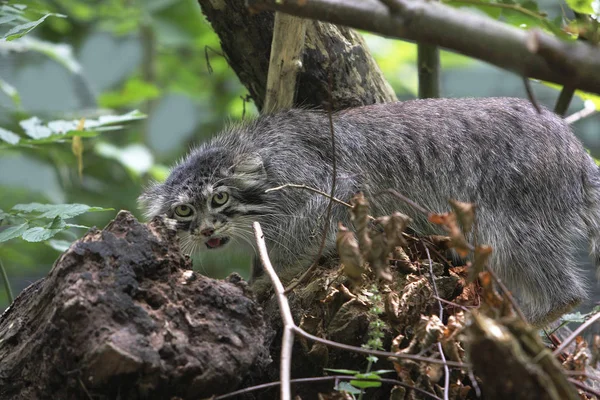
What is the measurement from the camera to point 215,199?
13.5 ft

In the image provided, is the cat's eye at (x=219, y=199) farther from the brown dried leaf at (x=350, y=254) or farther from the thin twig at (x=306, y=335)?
the brown dried leaf at (x=350, y=254)

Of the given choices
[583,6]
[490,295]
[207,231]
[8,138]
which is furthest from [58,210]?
[583,6]

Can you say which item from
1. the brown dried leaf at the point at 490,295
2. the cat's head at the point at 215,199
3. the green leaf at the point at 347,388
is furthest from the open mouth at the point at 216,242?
the brown dried leaf at the point at 490,295

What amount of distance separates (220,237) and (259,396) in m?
1.43

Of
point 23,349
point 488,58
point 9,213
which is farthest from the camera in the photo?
point 9,213

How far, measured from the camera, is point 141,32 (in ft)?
29.0

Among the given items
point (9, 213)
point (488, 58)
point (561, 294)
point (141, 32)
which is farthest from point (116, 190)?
point (488, 58)

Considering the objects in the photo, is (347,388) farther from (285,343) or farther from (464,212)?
(464,212)

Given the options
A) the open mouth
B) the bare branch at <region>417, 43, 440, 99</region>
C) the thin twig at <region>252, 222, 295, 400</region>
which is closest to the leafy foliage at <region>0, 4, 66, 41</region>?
the open mouth

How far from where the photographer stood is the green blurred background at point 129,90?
24.7ft

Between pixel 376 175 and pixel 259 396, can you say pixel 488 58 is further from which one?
pixel 376 175

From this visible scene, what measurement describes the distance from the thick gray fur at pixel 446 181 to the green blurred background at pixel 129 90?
2637mm

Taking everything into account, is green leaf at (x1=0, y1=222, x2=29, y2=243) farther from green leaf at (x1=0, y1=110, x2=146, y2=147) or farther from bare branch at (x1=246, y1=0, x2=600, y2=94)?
bare branch at (x1=246, y1=0, x2=600, y2=94)

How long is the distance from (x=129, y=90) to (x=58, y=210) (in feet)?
12.8
